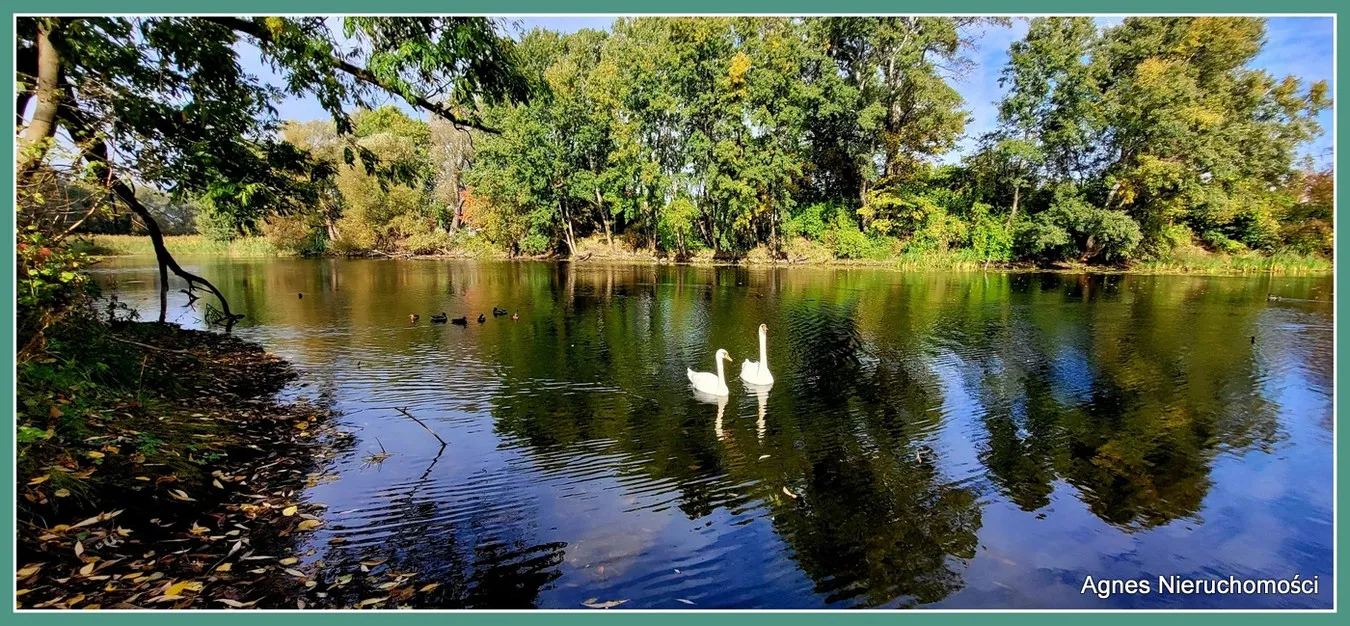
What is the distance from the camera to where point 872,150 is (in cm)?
4575

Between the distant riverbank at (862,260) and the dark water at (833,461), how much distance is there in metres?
20.2

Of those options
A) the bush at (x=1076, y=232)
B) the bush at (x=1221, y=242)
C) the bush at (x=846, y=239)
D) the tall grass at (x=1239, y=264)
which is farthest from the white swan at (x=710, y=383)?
the bush at (x=1221, y=242)

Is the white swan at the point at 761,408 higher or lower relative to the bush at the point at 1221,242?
lower

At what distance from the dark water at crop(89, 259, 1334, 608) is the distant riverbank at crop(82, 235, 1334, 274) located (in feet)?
66.3

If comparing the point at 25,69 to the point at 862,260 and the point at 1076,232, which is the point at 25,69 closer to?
the point at 862,260

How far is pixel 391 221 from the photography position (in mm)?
59719

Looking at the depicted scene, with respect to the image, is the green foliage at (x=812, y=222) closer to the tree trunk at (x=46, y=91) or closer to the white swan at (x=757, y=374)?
the white swan at (x=757, y=374)

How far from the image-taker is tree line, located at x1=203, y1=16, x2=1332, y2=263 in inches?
1433

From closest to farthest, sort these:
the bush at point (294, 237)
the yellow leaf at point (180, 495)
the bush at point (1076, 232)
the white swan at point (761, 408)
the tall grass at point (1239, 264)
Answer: the yellow leaf at point (180, 495), the white swan at point (761, 408), the tall grass at point (1239, 264), the bush at point (1076, 232), the bush at point (294, 237)

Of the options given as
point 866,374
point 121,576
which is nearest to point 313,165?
point 121,576

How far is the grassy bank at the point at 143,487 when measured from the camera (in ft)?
16.3

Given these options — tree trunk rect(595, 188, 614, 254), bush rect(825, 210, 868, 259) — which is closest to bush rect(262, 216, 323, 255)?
tree trunk rect(595, 188, 614, 254)

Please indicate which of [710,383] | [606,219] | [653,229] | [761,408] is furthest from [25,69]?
[606,219]

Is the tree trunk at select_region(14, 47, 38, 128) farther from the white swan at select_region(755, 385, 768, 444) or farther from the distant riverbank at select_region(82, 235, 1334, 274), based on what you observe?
the distant riverbank at select_region(82, 235, 1334, 274)
